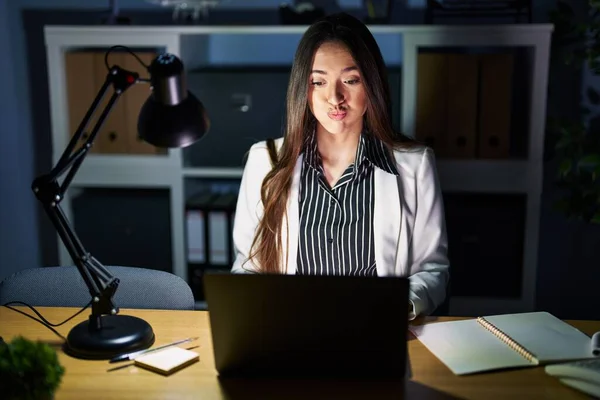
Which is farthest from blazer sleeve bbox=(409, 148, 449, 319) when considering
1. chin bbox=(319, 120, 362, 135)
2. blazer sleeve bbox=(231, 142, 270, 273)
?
blazer sleeve bbox=(231, 142, 270, 273)

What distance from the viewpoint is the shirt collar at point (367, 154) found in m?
1.88

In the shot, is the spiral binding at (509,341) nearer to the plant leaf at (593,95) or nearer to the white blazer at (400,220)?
the white blazer at (400,220)

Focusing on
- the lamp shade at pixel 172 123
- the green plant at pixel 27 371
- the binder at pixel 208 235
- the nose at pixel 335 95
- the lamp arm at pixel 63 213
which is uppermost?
the nose at pixel 335 95

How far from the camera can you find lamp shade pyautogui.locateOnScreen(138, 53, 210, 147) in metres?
1.29

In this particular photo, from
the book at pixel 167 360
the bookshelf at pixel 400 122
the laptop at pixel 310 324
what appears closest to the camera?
the laptop at pixel 310 324

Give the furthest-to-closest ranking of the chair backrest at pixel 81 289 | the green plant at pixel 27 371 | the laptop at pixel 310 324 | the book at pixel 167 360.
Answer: the chair backrest at pixel 81 289 → the book at pixel 167 360 → the laptop at pixel 310 324 → the green plant at pixel 27 371

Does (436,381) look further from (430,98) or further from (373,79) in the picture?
(430,98)

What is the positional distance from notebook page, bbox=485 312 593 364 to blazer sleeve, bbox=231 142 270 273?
71 cm

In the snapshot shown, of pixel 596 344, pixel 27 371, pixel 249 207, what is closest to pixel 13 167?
pixel 249 207

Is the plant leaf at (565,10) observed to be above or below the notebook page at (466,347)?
above

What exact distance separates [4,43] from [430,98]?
1.86 m

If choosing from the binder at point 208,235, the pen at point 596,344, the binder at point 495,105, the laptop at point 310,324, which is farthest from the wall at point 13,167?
the pen at point 596,344

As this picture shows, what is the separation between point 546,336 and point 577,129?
4.54 feet

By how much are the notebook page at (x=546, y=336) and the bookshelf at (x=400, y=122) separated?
1.16 meters
